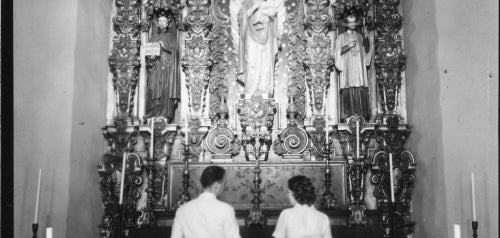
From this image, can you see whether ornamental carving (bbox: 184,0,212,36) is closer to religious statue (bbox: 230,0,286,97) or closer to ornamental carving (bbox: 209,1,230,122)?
ornamental carving (bbox: 209,1,230,122)

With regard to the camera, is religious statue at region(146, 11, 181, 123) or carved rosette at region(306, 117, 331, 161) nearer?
carved rosette at region(306, 117, 331, 161)

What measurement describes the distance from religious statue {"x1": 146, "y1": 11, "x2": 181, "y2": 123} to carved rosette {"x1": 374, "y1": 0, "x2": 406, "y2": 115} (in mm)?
2834

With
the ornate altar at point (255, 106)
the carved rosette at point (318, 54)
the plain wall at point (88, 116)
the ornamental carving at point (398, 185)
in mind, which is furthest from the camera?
the carved rosette at point (318, 54)

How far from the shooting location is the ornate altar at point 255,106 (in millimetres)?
7949

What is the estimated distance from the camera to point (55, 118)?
7219 mm

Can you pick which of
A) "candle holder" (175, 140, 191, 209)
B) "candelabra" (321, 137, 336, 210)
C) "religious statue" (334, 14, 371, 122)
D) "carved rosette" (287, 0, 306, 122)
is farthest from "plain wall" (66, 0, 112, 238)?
"religious statue" (334, 14, 371, 122)

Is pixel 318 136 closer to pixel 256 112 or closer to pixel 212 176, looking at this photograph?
pixel 256 112

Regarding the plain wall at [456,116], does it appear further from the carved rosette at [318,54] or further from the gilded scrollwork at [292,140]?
the gilded scrollwork at [292,140]

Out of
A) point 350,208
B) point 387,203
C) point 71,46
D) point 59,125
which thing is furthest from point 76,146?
point 387,203

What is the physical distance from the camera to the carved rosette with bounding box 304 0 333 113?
841 cm

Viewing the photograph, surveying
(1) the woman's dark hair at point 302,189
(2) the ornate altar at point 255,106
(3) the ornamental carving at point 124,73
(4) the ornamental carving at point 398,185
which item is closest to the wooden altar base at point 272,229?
(2) the ornate altar at point 255,106

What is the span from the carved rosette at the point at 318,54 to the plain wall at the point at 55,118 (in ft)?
9.79

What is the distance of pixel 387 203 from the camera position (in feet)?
25.7

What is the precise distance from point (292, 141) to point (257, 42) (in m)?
1.48
